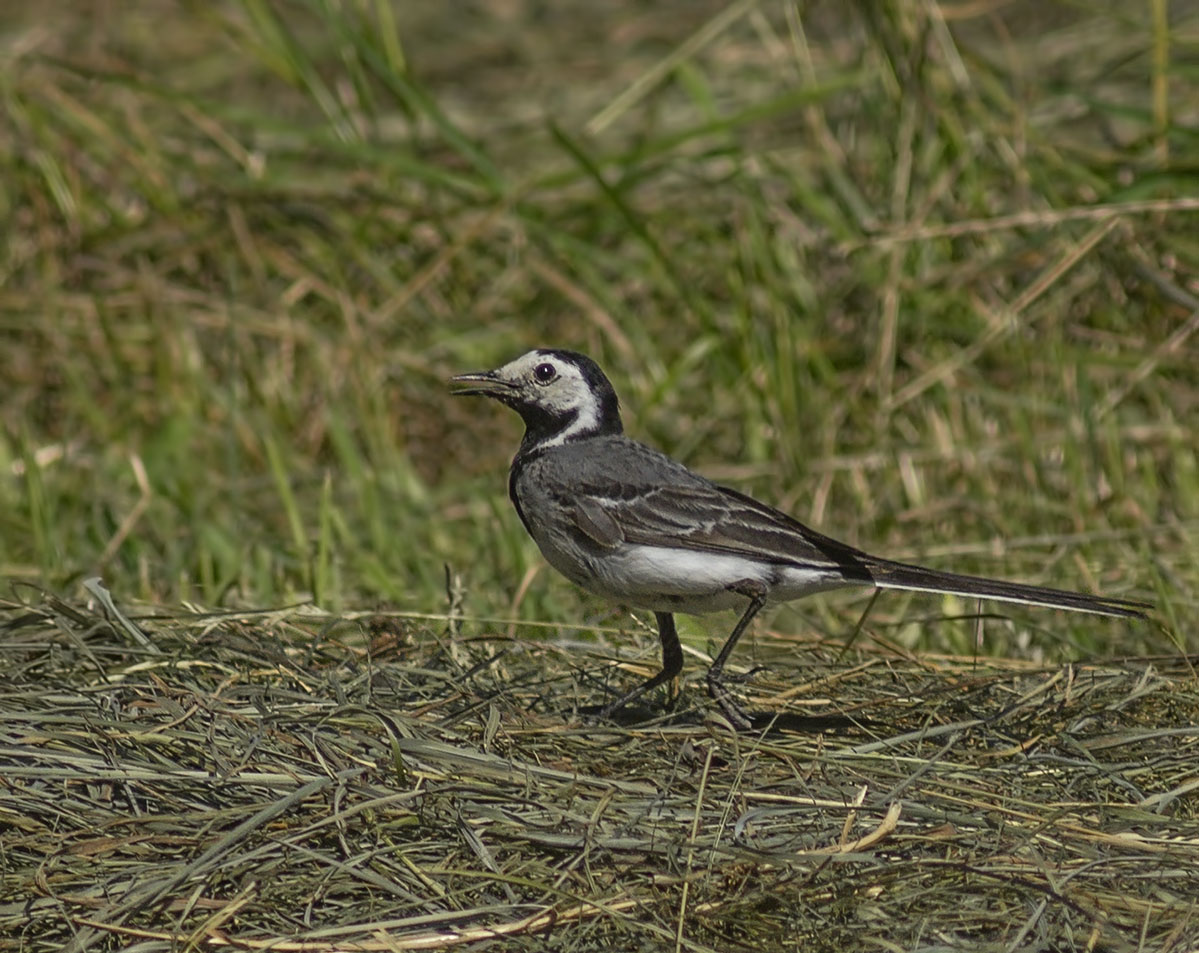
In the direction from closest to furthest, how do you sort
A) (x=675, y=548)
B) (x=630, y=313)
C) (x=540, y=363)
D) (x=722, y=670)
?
(x=722, y=670), (x=675, y=548), (x=540, y=363), (x=630, y=313)

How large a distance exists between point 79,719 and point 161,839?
0.61 m

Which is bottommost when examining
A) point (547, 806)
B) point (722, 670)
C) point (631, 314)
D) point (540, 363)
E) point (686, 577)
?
point (722, 670)

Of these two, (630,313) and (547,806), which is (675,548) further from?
(630,313)

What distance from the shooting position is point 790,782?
4199 mm

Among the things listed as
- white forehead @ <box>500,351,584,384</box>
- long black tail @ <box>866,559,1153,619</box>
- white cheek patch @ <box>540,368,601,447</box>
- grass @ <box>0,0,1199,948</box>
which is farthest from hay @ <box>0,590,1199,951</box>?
grass @ <box>0,0,1199,948</box>

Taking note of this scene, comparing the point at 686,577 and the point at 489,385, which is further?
the point at 489,385

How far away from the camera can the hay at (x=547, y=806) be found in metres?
3.52

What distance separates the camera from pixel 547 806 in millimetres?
3926

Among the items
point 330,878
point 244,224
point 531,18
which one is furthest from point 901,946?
point 531,18

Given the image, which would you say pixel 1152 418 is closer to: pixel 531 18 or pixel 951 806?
pixel 951 806

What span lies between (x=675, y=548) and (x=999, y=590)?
97 cm

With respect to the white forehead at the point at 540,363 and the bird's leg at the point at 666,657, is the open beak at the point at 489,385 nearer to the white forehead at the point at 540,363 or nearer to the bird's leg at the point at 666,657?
the white forehead at the point at 540,363

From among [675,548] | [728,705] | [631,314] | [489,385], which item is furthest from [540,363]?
[631,314]

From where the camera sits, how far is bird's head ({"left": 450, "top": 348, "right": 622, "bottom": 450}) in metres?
5.77
